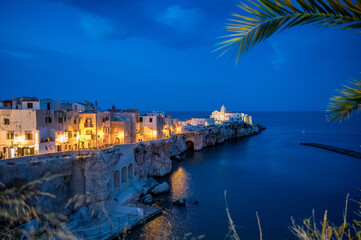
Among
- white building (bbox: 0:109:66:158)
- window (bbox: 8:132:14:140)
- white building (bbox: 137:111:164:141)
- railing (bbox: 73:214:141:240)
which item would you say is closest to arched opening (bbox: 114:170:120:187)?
railing (bbox: 73:214:141:240)

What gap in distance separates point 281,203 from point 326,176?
1323cm

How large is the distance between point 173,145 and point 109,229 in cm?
2992

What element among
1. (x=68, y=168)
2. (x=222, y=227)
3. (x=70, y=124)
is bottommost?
(x=222, y=227)

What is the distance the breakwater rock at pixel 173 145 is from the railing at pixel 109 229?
1054 centimetres

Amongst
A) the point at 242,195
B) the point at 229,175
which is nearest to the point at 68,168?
the point at 242,195

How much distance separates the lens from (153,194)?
84.1 feet

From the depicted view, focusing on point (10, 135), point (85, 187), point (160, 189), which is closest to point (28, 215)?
point (85, 187)

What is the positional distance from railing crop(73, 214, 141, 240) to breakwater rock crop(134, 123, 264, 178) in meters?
10.5

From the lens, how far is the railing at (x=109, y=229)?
662 inches

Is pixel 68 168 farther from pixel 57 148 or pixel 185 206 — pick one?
pixel 185 206

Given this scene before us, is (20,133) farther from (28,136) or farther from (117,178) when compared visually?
(117,178)

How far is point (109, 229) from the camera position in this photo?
1770 centimetres

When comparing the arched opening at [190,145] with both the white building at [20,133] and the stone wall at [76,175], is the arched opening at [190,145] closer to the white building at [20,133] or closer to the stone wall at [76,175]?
the stone wall at [76,175]

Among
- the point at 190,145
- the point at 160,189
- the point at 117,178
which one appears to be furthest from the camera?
the point at 190,145
